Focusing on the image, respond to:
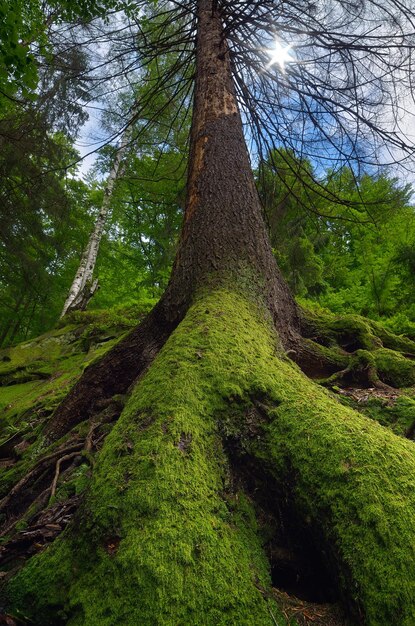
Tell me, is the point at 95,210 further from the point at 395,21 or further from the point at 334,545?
the point at 334,545

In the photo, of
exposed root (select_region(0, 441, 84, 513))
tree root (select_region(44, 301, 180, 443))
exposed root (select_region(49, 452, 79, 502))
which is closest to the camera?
exposed root (select_region(49, 452, 79, 502))

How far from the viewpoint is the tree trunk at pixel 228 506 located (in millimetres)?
959

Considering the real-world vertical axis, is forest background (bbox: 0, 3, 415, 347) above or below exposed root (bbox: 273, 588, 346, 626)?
above

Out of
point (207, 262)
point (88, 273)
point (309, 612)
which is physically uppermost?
point (88, 273)

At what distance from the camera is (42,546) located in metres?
1.25

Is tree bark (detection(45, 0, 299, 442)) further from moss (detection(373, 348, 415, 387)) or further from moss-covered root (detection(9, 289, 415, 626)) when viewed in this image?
moss-covered root (detection(9, 289, 415, 626))

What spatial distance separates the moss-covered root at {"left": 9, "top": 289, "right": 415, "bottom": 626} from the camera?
0.95 m

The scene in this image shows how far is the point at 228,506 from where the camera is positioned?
1276 mm

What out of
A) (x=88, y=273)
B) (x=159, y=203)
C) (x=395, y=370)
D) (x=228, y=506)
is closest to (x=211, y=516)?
(x=228, y=506)

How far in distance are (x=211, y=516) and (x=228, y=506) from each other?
13cm

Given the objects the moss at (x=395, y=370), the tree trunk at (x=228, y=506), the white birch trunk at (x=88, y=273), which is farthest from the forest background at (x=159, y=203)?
the tree trunk at (x=228, y=506)

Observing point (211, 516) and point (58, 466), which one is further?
point (58, 466)

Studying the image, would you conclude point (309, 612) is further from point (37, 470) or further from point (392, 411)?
point (37, 470)

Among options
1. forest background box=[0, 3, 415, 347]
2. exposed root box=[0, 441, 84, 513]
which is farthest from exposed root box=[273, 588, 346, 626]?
forest background box=[0, 3, 415, 347]
